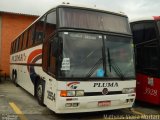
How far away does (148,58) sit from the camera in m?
9.97

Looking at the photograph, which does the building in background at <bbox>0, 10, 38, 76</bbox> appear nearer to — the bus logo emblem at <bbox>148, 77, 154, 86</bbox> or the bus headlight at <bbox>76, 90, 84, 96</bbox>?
the bus logo emblem at <bbox>148, 77, 154, 86</bbox>

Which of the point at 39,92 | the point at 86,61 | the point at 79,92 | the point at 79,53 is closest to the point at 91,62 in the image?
the point at 86,61

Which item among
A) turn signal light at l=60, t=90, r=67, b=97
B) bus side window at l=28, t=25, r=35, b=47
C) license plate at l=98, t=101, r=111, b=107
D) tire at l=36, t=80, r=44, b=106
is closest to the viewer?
turn signal light at l=60, t=90, r=67, b=97

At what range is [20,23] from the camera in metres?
22.6

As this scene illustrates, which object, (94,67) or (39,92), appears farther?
(39,92)

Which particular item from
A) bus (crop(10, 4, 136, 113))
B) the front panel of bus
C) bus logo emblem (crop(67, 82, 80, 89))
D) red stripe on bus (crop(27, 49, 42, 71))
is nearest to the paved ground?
bus (crop(10, 4, 136, 113))

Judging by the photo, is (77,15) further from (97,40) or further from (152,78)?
(152,78)

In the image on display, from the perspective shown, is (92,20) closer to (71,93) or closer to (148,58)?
(71,93)

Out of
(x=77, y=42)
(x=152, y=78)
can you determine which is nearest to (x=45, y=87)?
(x=77, y=42)

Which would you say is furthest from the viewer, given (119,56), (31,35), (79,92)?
(31,35)

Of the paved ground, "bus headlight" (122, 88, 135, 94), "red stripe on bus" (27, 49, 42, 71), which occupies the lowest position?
the paved ground

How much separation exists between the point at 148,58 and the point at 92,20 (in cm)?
287

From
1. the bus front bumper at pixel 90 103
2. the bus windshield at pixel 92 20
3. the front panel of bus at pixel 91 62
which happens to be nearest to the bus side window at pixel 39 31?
the front panel of bus at pixel 91 62

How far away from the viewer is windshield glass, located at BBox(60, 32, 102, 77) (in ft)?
24.3
